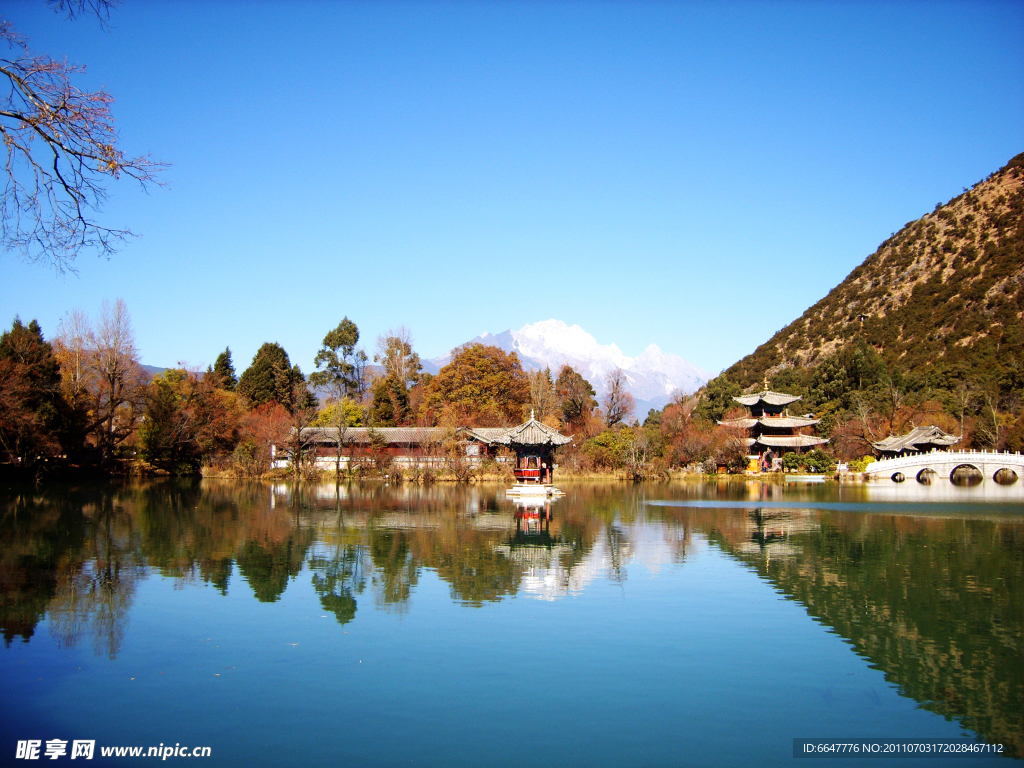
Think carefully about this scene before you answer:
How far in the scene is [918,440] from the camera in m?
47.7

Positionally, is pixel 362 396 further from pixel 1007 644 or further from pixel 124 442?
pixel 1007 644

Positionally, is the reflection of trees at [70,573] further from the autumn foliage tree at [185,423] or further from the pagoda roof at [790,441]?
the pagoda roof at [790,441]

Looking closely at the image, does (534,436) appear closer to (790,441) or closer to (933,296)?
(790,441)

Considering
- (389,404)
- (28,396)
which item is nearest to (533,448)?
(389,404)

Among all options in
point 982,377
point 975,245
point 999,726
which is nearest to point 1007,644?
point 999,726

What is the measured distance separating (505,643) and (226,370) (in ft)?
177

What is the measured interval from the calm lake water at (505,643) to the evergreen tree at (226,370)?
128 ft

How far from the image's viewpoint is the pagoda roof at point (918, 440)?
47656mm

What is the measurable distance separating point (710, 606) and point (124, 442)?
43755mm

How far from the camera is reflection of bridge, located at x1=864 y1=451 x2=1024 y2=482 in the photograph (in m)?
42.1

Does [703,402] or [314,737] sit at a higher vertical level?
[703,402]

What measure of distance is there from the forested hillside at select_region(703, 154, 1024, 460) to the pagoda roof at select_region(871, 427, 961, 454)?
282cm

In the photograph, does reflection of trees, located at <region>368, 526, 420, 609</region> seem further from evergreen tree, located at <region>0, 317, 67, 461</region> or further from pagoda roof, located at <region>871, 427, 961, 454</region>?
pagoda roof, located at <region>871, 427, 961, 454</region>

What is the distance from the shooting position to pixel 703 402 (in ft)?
205
